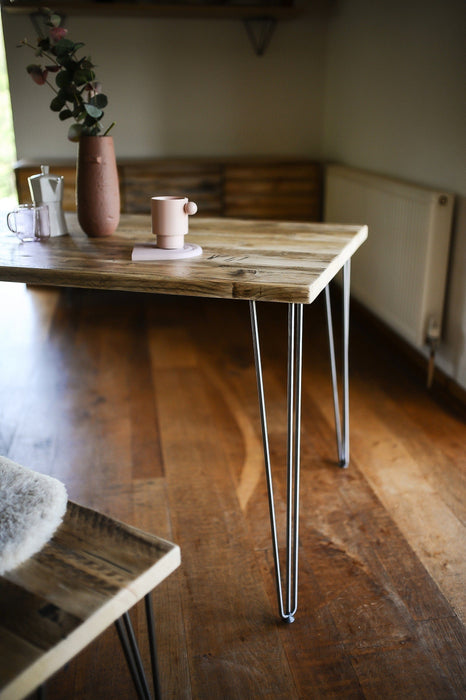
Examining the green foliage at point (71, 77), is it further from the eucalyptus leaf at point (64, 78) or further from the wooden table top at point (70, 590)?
the wooden table top at point (70, 590)

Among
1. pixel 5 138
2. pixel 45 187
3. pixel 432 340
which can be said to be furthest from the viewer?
pixel 5 138

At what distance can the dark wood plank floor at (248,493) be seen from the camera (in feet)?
4.21

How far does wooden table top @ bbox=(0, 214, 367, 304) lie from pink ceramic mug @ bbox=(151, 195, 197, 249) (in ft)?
0.24

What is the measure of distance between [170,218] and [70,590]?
85 cm

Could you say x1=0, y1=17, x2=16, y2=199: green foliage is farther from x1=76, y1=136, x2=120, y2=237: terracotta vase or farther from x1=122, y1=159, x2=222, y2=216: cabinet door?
x1=76, y1=136, x2=120, y2=237: terracotta vase

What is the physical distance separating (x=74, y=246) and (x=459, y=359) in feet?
5.05

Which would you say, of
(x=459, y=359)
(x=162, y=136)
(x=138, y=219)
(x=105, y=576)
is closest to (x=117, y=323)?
(x=162, y=136)

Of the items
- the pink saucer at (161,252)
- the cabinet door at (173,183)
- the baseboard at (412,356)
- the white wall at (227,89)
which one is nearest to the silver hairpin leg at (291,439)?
the pink saucer at (161,252)

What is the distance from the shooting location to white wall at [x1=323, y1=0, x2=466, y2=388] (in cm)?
237

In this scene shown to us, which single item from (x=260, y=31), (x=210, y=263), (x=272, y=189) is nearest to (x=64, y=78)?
(x=210, y=263)

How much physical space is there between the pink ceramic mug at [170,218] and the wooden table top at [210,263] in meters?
0.07

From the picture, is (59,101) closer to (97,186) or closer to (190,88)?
(97,186)

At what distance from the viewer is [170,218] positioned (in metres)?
1.40

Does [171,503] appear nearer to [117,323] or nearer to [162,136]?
[117,323]
